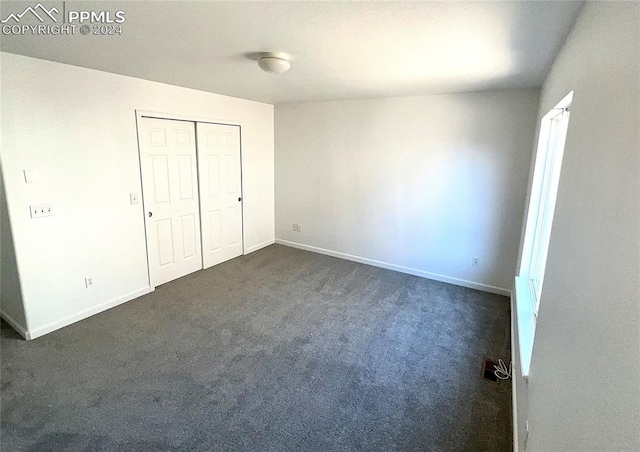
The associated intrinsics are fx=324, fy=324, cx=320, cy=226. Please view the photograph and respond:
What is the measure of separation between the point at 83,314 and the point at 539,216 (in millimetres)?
4368

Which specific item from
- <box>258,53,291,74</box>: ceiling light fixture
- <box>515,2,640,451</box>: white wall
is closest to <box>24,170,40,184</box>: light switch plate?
<box>258,53,291,74</box>: ceiling light fixture

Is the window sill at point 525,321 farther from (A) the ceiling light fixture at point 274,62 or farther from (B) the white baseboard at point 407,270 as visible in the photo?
(A) the ceiling light fixture at point 274,62

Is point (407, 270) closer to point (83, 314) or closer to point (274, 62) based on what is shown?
point (274, 62)

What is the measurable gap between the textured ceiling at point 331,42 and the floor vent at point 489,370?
232cm

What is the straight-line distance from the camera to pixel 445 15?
1603 mm

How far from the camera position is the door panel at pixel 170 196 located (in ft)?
11.9

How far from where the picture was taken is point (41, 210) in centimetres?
275

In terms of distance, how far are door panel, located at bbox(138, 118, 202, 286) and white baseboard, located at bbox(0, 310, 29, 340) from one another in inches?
46.4

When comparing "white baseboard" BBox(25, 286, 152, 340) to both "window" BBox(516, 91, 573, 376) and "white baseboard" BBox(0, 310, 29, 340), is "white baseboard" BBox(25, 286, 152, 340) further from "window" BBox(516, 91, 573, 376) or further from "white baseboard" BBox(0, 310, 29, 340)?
"window" BBox(516, 91, 573, 376)

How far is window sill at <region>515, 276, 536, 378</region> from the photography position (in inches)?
76.5

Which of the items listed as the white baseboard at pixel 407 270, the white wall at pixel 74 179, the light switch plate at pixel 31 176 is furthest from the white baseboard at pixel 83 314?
the white baseboard at pixel 407 270

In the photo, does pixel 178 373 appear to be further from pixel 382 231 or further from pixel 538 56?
pixel 538 56

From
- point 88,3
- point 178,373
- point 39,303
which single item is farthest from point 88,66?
point 178,373

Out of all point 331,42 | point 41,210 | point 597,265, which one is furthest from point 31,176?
point 597,265
